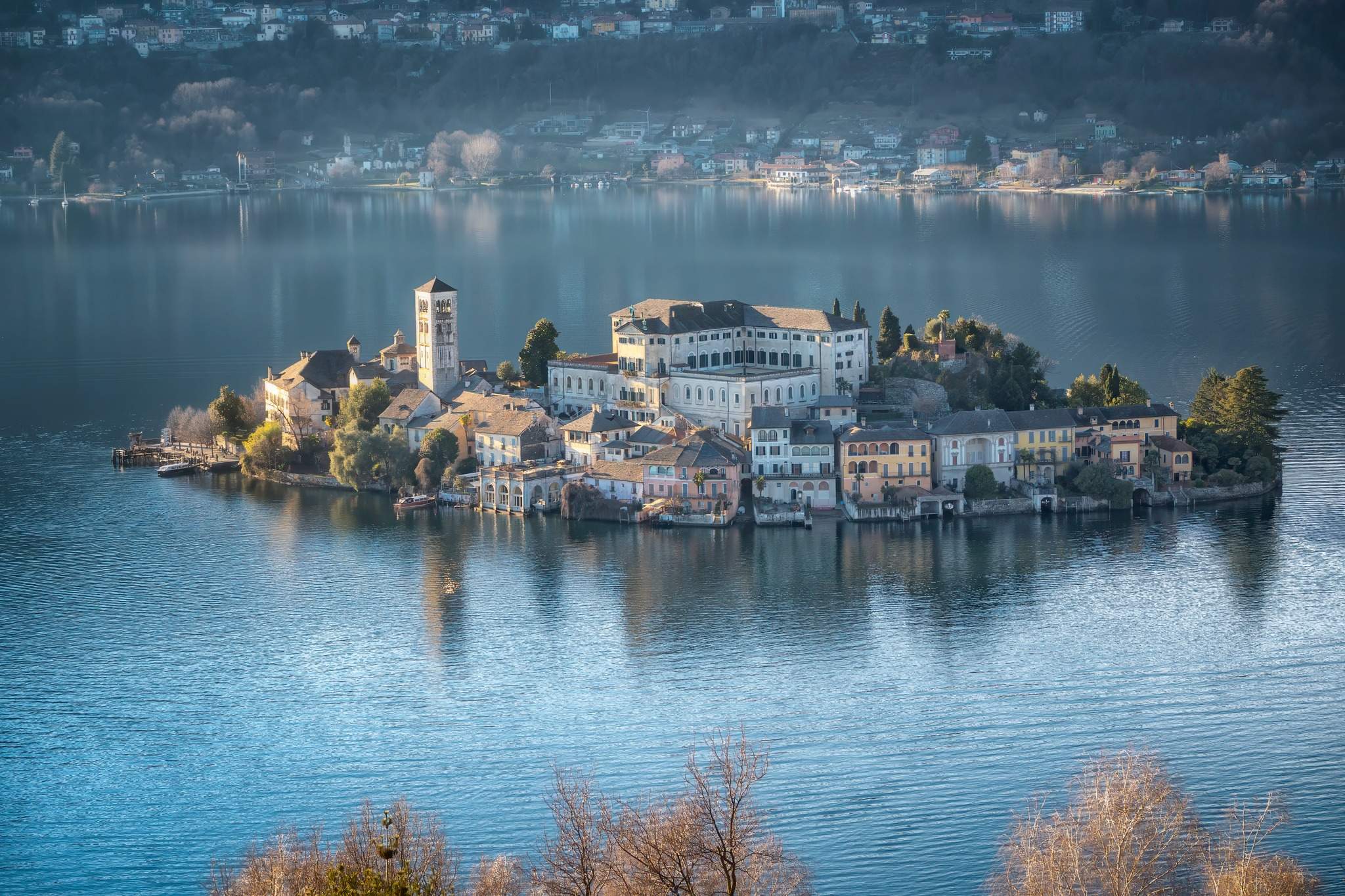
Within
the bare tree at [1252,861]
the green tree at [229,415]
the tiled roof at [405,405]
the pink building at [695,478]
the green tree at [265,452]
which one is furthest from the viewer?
the green tree at [229,415]

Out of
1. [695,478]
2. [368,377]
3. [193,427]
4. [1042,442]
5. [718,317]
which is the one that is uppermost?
[718,317]

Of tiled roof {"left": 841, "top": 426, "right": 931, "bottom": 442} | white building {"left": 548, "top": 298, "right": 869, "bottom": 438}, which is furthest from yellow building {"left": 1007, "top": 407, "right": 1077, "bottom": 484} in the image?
white building {"left": 548, "top": 298, "right": 869, "bottom": 438}

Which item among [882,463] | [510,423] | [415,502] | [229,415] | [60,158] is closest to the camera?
[882,463]

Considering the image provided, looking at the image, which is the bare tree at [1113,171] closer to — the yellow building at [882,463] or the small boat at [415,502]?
the yellow building at [882,463]

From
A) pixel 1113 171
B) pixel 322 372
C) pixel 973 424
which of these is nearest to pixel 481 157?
pixel 1113 171

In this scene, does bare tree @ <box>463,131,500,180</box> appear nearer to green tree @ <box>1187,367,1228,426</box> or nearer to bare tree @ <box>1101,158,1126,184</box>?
bare tree @ <box>1101,158,1126,184</box>

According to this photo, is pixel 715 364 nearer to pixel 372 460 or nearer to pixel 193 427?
pixel 372 460

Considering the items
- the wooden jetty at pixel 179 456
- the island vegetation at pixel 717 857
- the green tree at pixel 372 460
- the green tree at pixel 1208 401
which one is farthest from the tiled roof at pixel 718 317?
the island vegetation at pixel 717 857
